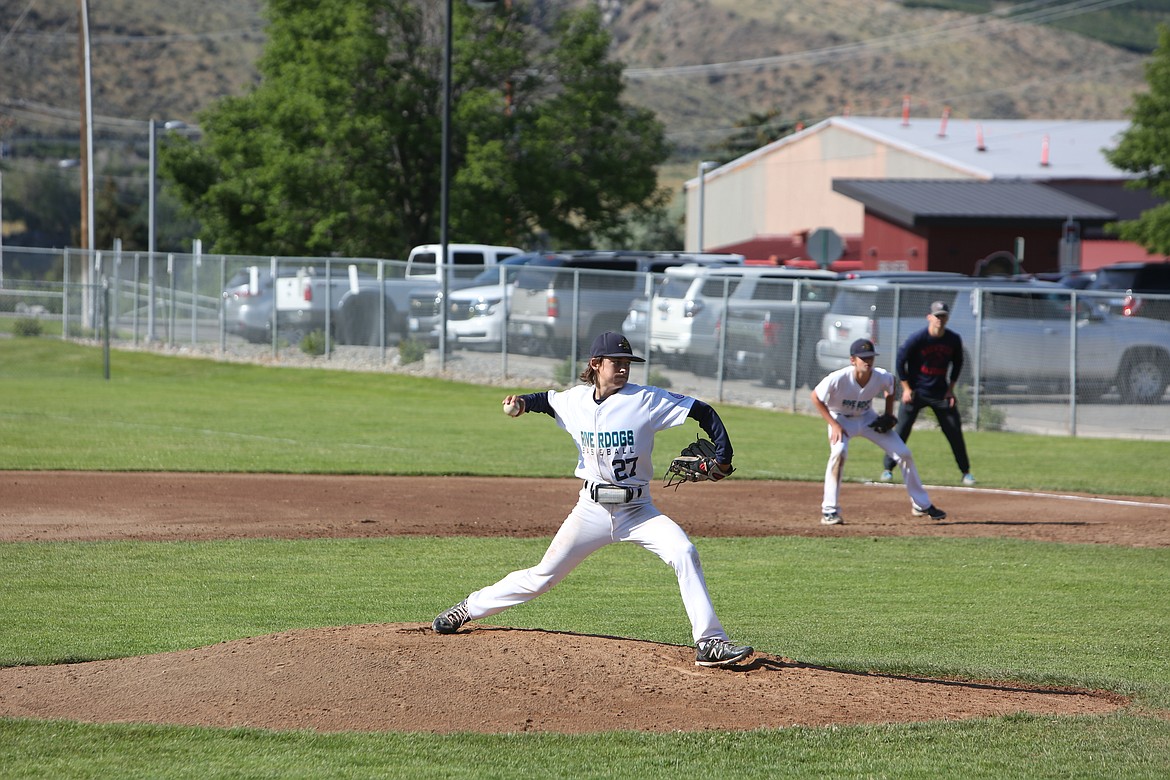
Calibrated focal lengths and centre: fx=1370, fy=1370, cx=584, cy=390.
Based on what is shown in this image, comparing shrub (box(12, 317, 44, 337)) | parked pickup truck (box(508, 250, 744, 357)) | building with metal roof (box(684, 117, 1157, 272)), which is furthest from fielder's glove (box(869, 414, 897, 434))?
building with metal roof (box(684, 117, 1157, 272))

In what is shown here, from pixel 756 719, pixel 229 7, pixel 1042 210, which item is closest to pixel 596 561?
pixel 756 719

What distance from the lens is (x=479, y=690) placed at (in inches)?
274

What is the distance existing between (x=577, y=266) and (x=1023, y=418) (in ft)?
34.2

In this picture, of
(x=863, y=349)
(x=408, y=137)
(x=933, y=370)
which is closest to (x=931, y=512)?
(x=933, y=370)

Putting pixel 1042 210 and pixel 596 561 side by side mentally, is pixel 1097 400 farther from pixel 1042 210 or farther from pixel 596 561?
pixel 1042 210

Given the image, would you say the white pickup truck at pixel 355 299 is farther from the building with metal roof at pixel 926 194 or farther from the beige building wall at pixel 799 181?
the beige building wall at pixel 799 181

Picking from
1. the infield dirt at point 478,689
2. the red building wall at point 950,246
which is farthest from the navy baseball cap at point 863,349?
the red building wall at point 950,246

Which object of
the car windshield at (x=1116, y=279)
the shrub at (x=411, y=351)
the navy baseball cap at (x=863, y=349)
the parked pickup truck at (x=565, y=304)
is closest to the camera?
the navy baseball cap at (x=863, y=349)

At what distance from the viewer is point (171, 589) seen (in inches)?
390

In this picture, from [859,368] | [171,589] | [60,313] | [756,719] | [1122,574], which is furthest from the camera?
[60,313]

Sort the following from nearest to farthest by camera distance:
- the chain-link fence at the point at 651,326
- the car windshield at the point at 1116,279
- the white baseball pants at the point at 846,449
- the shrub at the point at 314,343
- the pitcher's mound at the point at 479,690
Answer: the pitcher's mound at the point at 479,690
the white baseball pants at the point at 846,449
the chain-link fence at the point at 651,326
the car windshield at the point at 1116,279
the shrub at the point at 314,343

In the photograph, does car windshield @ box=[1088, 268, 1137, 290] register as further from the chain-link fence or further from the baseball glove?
the baseball glove

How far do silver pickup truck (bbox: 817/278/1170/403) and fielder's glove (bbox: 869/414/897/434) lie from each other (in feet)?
29.9

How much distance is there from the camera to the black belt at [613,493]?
7242 millimetres
